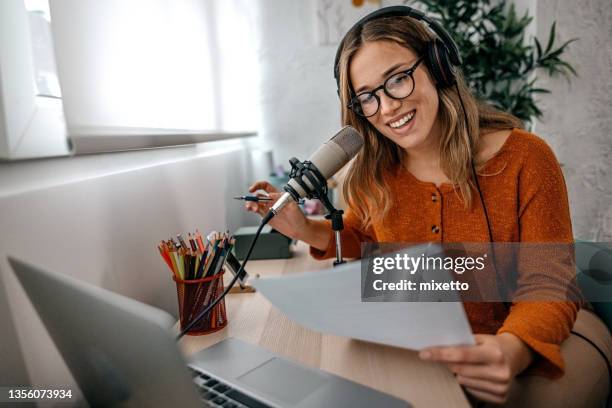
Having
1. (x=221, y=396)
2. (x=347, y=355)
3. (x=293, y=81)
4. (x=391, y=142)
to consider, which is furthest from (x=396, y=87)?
(x=293, y=81)

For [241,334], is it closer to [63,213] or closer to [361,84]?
[63,213]

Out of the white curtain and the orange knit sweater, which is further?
the orange knit sweater

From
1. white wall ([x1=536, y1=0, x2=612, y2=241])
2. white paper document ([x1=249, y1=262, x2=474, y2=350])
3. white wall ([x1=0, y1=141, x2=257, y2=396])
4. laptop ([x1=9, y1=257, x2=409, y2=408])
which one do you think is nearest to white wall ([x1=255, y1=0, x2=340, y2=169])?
white wall ([x1=536, y1=0, x2=612, y2=241])

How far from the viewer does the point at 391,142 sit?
101cm

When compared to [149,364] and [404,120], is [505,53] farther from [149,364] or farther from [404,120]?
A: [149,364]

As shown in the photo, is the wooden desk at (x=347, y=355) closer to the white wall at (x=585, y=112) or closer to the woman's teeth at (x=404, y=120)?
the woman's teeth at (x=404, y=120)

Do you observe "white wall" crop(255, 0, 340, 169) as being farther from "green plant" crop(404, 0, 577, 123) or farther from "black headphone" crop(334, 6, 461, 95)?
"black headphone" crop(334, 6, 461, 95)

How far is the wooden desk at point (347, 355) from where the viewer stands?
0.51 m

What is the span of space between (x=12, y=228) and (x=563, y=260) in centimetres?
82

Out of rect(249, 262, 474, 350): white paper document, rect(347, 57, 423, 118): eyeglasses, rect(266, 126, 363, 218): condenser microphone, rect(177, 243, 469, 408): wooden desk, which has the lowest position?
rect(177, 243, 469, 408): wooden desk

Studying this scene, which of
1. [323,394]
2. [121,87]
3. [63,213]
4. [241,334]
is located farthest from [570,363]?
[121,87]

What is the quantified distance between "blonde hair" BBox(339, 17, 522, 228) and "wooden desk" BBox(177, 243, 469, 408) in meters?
0.35

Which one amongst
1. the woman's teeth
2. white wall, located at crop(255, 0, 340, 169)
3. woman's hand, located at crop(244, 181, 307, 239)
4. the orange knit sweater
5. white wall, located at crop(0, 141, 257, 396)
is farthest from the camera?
white wall, located at crop(255, 0, 340, 169)

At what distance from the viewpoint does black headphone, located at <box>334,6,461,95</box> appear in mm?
819
